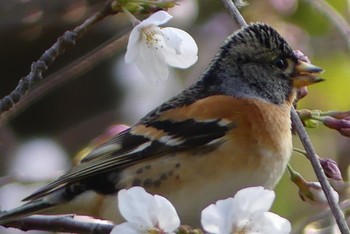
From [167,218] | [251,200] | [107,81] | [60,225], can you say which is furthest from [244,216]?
[107,81]

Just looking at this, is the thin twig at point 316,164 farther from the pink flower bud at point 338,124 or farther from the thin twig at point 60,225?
the thin twig at point 60,225

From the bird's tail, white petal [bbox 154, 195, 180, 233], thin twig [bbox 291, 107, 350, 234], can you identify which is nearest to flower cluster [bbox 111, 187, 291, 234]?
white petal [bbox 154, 195, 180, 233]

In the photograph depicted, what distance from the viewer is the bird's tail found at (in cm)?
341

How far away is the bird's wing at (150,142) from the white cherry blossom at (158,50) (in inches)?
12.7

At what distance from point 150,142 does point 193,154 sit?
15 centimetres

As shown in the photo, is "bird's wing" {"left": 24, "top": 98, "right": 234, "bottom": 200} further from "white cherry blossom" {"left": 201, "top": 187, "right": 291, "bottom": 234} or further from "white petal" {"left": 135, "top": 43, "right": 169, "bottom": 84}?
"white cherry blossom" {"left": 201, "top": 187, "right": 291, "bottom": 234}

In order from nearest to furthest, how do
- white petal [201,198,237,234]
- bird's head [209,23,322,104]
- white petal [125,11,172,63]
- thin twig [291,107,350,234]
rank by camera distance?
thin twig [291,107,350,234], white petal [201,198,237,234], white petal [125,11,172,63], bird's head [209,23,322,104]

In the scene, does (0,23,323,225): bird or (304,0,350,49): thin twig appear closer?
(0,23,323,225): bird

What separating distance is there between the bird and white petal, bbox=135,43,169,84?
12.9 inches

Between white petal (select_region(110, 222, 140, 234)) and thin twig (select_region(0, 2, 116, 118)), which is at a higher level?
thin twig (select_region(0, 2, 116, 118))

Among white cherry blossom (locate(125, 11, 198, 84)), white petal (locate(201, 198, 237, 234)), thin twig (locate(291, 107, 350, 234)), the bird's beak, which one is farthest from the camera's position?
the bird's beak

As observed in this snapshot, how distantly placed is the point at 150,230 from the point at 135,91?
368 centimetres

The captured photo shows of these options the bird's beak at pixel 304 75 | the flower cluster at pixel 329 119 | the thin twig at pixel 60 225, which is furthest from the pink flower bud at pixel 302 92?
the thin twig at pixel 60 225

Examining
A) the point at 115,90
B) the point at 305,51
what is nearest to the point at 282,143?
the point at 305,51
